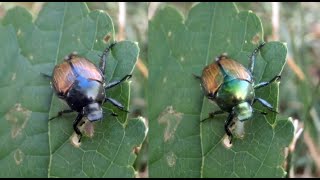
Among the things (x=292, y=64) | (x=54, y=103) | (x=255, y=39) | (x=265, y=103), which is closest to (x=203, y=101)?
(x=265, y=103)

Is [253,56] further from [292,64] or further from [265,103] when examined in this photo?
[292,64]

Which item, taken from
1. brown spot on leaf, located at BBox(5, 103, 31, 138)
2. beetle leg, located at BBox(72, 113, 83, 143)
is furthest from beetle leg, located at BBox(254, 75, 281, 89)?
brown spot on leaf, located at BBox(5, 103, 31, 138)

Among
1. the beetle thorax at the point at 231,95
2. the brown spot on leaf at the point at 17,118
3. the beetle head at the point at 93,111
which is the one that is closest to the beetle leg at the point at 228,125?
the beetle thorax at the point at 231,95

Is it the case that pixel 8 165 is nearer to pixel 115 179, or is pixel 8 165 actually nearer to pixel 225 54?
pixel 115 179

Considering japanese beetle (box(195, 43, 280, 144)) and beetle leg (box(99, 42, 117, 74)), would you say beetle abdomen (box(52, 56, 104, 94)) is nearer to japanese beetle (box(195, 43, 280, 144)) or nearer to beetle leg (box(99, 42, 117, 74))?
beetle leg (box(99, 42, 117, 74))

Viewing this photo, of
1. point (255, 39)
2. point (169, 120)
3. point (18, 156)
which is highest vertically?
point (255, 39)
